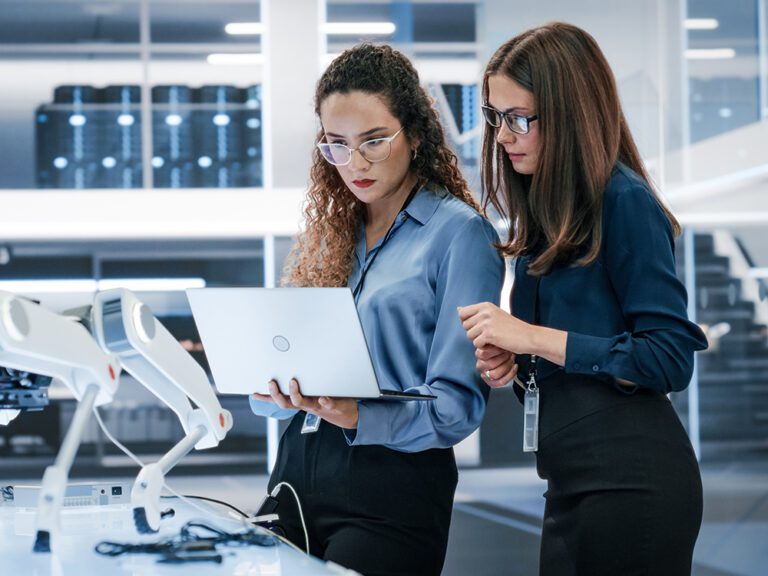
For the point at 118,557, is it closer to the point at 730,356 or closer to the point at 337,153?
the point at 337,153

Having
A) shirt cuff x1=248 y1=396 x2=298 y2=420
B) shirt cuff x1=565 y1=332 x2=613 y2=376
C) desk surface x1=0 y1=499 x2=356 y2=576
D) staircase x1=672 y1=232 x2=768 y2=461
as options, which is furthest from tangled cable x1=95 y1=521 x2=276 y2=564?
staircase x1=672 y1=232 x2=768 y2=461

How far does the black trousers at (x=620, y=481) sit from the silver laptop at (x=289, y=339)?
0.24 meters

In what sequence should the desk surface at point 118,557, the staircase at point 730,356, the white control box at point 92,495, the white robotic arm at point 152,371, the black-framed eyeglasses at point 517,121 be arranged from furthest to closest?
the staircase at point 730,356 → the white control box at point 92,495 → the black-framed eyeglasses at point 517,121 → the white robotic arm at point 152,371 → the desk surface at point 118,557

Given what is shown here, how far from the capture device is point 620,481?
4.86ft

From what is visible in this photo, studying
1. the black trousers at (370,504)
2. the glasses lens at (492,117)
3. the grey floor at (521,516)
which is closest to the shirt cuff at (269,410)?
the black trousers at (370,504)

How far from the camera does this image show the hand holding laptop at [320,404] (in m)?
1.55

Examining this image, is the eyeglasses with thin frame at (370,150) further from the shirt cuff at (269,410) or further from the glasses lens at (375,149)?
the shirt cuff at (269,410)

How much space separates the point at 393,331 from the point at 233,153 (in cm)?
388

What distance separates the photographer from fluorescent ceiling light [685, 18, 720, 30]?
4778mm

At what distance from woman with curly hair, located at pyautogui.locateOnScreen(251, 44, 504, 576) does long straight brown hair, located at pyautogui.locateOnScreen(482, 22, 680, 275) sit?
18 cm

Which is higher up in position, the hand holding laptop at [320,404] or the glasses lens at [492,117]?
the glasses lens at [492,117]

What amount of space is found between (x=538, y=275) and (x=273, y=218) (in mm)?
3703

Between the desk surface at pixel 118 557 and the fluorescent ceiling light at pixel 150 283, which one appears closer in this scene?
the desk surface at pixel 118 557

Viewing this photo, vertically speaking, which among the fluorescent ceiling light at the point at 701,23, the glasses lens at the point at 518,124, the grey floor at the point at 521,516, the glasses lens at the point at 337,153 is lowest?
the grey floor at the point at 521,516
